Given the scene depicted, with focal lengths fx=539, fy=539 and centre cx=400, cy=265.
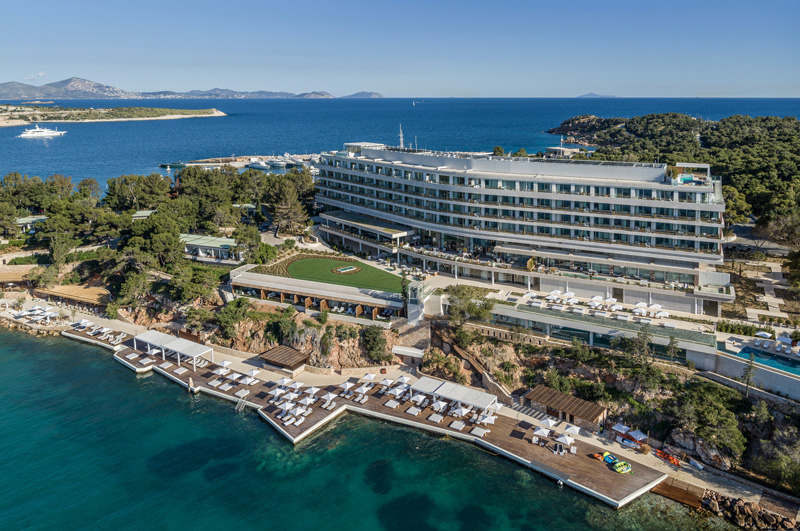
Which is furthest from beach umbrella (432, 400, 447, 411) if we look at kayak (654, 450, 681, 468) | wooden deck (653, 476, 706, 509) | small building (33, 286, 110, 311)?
small building (33, 286, 110, 311)

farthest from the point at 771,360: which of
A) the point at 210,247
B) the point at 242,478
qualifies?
the point at 210,247

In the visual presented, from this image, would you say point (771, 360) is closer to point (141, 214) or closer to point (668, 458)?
point (668, 458)

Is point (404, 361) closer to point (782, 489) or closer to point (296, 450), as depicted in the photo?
point (296, 450)

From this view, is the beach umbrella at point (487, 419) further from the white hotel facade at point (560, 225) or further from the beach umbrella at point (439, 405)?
the white hotel facade at point (560, 225)

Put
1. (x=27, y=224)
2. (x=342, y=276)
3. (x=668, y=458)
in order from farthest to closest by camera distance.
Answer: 1. (x=27, y=224)
2. (x=342, y=276)
3. (x=668, y=458)

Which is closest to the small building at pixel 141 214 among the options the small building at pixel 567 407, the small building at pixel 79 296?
the small building at pixel 79 296

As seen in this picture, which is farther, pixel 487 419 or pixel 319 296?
pixel 319 296
